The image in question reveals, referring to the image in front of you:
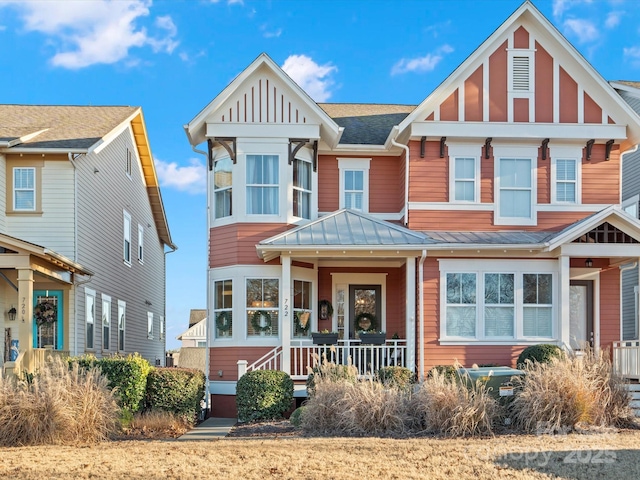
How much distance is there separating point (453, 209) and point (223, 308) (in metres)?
6.13

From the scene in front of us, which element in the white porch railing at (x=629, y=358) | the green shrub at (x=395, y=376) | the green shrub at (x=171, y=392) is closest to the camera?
the green shrub at (x=395, y=376)

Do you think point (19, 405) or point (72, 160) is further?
point (72, 160)

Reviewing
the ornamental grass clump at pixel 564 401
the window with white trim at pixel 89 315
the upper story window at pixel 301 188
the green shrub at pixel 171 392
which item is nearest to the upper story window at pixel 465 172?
the upper story window at pixel 301 188

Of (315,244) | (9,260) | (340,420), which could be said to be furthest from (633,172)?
(9,260)

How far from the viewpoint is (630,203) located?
77.0 ft

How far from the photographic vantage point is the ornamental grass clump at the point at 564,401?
11.7 metres

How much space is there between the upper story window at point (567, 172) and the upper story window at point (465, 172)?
1.94m

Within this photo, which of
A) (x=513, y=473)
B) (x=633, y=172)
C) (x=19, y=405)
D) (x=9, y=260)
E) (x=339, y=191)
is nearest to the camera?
(x=513, y=473)

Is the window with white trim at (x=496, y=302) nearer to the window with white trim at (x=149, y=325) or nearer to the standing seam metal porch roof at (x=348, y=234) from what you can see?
the standing seam metal porch roof at (x=348, y=234)

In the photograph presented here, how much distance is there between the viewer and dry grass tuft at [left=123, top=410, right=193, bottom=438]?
13156mm

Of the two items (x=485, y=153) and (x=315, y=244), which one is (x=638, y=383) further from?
(x=315, y=244)

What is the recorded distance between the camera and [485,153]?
18.5 m

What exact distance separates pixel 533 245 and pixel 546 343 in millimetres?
2389

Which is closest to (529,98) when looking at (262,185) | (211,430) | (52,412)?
(262,185)
